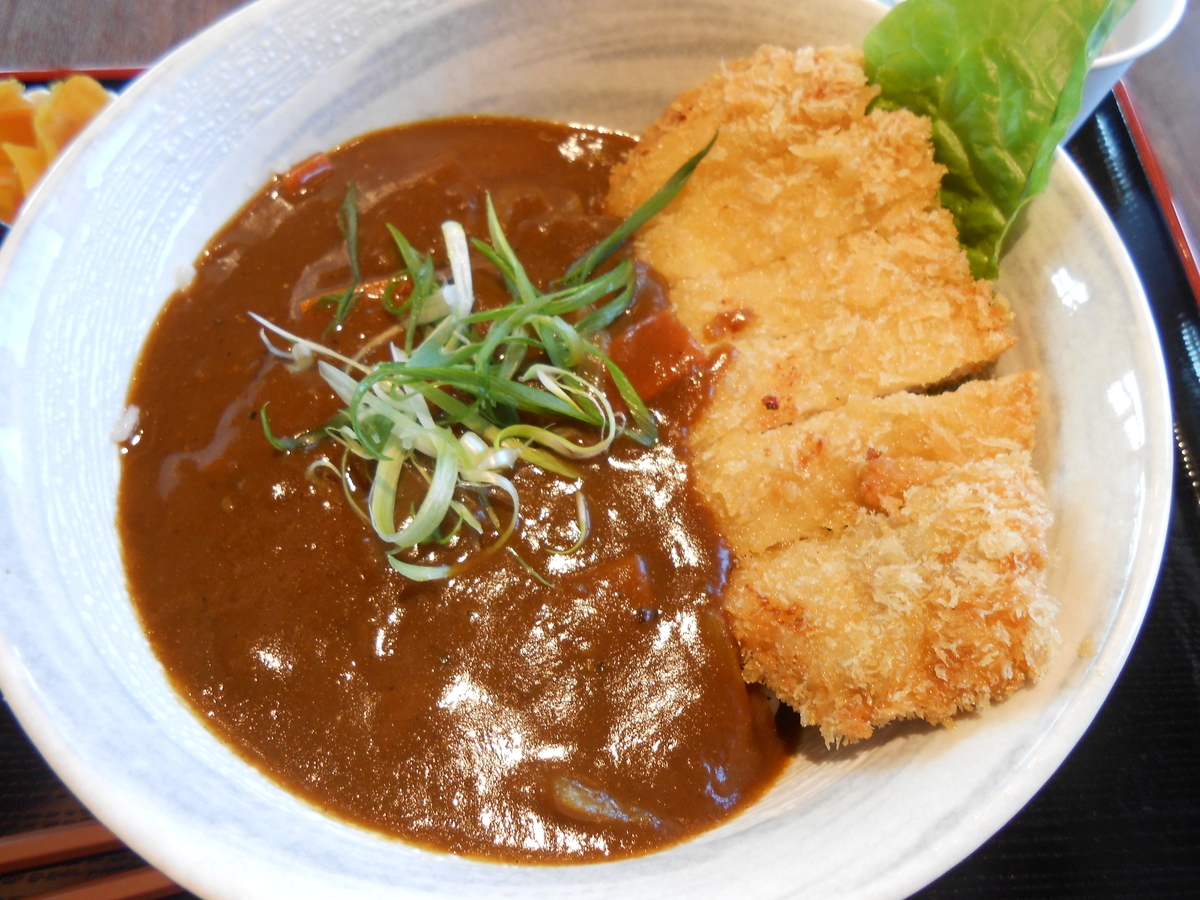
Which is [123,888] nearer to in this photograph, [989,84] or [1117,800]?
[1117,800]

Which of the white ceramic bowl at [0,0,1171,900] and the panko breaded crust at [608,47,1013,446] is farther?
the panko breaded crust at [608,47,1013,446]

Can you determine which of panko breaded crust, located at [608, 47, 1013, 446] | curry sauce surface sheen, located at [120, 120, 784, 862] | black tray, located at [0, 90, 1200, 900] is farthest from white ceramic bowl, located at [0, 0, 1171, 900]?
black tray, located at [0, 90, 1200, 900]

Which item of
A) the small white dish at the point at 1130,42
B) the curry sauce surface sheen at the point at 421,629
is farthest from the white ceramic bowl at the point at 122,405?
the small white dish at the point at 1130,42

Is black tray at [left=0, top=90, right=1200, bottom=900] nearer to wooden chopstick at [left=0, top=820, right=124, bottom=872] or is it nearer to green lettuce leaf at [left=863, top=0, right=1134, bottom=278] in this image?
wooden chopstick at [left=0, top=820, right=124, bottom=872]

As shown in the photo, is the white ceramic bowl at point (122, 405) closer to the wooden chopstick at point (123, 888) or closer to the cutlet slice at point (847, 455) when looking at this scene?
the cutlet slice at point (847, 455)

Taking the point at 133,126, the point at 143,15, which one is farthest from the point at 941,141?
the point at 143,15

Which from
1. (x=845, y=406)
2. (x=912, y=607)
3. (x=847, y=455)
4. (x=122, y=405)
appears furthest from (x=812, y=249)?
(x=122, y=405)
